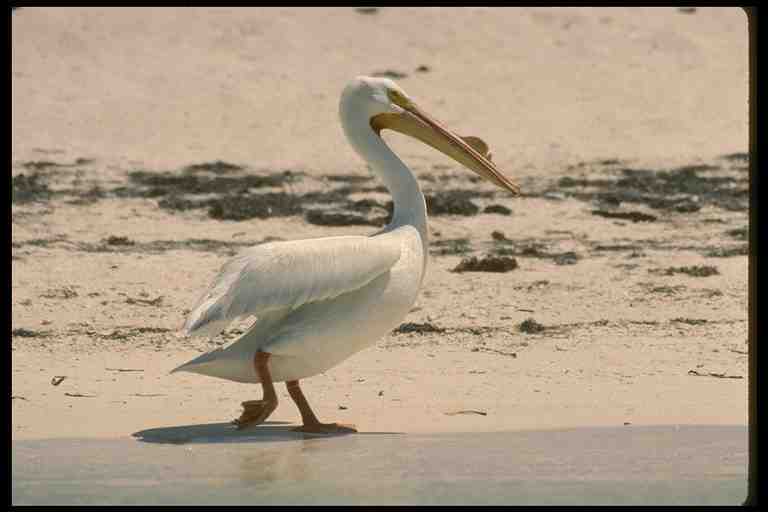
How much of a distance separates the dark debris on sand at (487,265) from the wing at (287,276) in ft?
9.75

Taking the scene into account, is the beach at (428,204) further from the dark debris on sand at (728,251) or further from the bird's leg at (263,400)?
the bird's leg at (263,400)

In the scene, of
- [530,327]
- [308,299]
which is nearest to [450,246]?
[530,327]

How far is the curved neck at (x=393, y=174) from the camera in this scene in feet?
19.8

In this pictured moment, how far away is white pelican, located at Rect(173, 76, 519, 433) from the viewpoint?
219 inches

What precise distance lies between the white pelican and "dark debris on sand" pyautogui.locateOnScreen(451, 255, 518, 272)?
107 inches

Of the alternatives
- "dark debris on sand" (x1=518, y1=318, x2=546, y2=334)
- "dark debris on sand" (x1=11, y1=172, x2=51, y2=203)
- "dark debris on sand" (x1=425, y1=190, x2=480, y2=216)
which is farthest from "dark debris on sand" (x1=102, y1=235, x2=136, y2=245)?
"dark debris on sand" (x1=518, y1=318, x2=546, y2=334)

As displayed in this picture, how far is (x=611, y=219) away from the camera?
10.4 m

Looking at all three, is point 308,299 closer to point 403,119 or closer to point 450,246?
point 403,119

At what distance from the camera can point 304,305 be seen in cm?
580

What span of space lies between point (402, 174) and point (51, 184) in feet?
18.9

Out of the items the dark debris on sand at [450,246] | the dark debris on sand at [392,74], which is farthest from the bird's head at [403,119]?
the dark debris on sand at [392,74]

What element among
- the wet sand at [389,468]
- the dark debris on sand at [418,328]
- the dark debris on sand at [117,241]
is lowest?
the wet sand at [389,468]

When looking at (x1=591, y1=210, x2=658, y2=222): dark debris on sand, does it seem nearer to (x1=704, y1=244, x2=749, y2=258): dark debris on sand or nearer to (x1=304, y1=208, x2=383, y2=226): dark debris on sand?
(x1=704, y1=244, x2=749, y2=258): dark debris on sand

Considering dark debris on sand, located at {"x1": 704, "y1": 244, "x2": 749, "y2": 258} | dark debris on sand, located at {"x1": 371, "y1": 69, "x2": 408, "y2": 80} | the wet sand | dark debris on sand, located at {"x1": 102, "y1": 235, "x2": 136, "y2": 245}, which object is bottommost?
the wet sand
